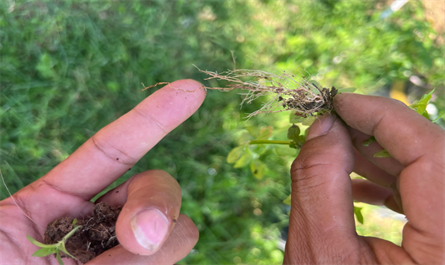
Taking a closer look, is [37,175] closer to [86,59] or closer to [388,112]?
[86,59]

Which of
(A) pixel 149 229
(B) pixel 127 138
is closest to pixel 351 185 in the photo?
(A) pixel 149 229

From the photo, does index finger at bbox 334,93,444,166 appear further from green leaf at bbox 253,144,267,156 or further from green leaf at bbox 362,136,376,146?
green leaf at bbox 253,144,267,156

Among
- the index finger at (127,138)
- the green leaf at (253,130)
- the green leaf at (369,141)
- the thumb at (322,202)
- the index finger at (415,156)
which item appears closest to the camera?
the index finger at (415,156)

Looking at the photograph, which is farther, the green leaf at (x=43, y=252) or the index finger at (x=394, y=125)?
the green leaf at (x=43, y=252)

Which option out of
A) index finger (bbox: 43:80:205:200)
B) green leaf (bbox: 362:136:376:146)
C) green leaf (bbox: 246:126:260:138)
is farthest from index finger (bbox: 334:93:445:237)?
index finger (bbox: 43:80:205:200)

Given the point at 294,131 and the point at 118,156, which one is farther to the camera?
the point at 118,156

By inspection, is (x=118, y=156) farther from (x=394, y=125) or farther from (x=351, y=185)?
(x=394, y=125)

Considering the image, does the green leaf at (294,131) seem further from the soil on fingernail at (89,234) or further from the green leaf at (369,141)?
the soil on fingernail at (89,234)

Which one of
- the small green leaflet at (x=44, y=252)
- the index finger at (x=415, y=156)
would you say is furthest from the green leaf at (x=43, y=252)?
the index finger at (x=415, y=156)

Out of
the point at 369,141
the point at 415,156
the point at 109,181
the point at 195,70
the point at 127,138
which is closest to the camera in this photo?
the point at 415,156
